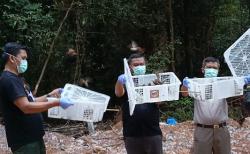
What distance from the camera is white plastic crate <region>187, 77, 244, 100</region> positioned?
3.72m

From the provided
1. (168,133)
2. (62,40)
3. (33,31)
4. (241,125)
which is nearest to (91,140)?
(168,133)

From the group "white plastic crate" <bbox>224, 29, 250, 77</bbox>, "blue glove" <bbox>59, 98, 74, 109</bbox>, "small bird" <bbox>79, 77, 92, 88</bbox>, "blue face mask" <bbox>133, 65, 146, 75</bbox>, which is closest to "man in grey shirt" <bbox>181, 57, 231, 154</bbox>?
"white plastic crate" <bbox>224, 29, 250, 77</bbox>

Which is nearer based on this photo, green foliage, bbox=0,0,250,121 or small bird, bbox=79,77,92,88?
green foliage, bbox=0,0,250,121

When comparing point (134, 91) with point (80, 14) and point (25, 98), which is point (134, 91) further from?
point (80, 14)

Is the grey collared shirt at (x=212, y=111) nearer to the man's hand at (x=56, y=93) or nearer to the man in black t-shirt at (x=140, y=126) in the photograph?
the man in black t-shirt at (x=140, y=126)

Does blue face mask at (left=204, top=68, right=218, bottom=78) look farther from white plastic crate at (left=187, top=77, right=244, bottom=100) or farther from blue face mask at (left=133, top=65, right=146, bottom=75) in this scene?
blue face mask at (left=133, top=65, right=146, bottom=75)

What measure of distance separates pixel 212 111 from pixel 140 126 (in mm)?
782

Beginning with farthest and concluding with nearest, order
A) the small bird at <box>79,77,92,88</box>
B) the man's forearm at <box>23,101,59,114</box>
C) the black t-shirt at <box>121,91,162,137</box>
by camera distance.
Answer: the small bird at <box>79,77,92,88</box> → the black t-shirt at <box>121,91,162,137</box> → the man's forearm at <box>23,101,59,114</box>

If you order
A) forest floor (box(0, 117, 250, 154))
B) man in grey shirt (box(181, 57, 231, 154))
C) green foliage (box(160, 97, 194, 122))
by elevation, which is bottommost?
green foliage (box(160, 97, 194, 122))

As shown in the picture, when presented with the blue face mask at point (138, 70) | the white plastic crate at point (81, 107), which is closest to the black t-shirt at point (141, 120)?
the blue face mask at point (138, 70)

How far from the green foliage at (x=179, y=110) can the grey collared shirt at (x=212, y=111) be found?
4.50 m

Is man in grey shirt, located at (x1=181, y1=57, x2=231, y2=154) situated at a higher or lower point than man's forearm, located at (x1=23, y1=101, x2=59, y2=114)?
lower

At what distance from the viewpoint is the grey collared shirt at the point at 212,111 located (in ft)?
13.8

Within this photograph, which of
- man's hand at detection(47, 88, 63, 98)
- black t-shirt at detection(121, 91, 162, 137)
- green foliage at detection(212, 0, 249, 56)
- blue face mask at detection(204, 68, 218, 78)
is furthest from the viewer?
green foliage at detection(212, 0, 249, 56)
